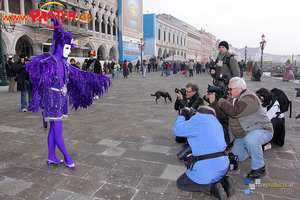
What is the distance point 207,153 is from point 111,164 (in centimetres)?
139

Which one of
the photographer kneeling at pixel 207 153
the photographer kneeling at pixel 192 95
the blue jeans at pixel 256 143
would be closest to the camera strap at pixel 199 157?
the photographer kneeling at pixel 207 153

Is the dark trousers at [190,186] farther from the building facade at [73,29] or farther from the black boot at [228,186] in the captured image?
the building facade at [73,29]

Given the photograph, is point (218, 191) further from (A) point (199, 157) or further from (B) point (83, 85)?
(B) point (83, 85)

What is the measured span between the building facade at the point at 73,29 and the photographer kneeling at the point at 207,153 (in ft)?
39.7

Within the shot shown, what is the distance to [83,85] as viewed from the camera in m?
3.11

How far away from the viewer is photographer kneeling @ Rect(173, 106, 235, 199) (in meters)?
2.07

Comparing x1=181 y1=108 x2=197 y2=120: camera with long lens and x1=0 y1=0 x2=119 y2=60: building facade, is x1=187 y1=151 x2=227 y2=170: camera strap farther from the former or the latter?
x1=0 y1=0 x2=119 y2=60: building facade

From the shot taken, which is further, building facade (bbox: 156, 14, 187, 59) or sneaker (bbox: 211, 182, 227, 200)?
building facade (bbox: 156, 14, 187, 59)

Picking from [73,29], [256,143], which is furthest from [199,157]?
[73,29]

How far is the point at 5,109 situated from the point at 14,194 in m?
4.87

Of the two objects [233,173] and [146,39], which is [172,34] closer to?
[146,39]

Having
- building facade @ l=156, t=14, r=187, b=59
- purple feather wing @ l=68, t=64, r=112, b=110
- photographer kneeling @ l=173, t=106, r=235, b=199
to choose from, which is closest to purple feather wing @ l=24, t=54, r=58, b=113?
purple feather wing @ l=68, t=64, r=112, b=110

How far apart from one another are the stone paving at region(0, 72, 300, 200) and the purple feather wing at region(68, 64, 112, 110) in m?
0.82

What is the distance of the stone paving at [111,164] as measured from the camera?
2301mm
